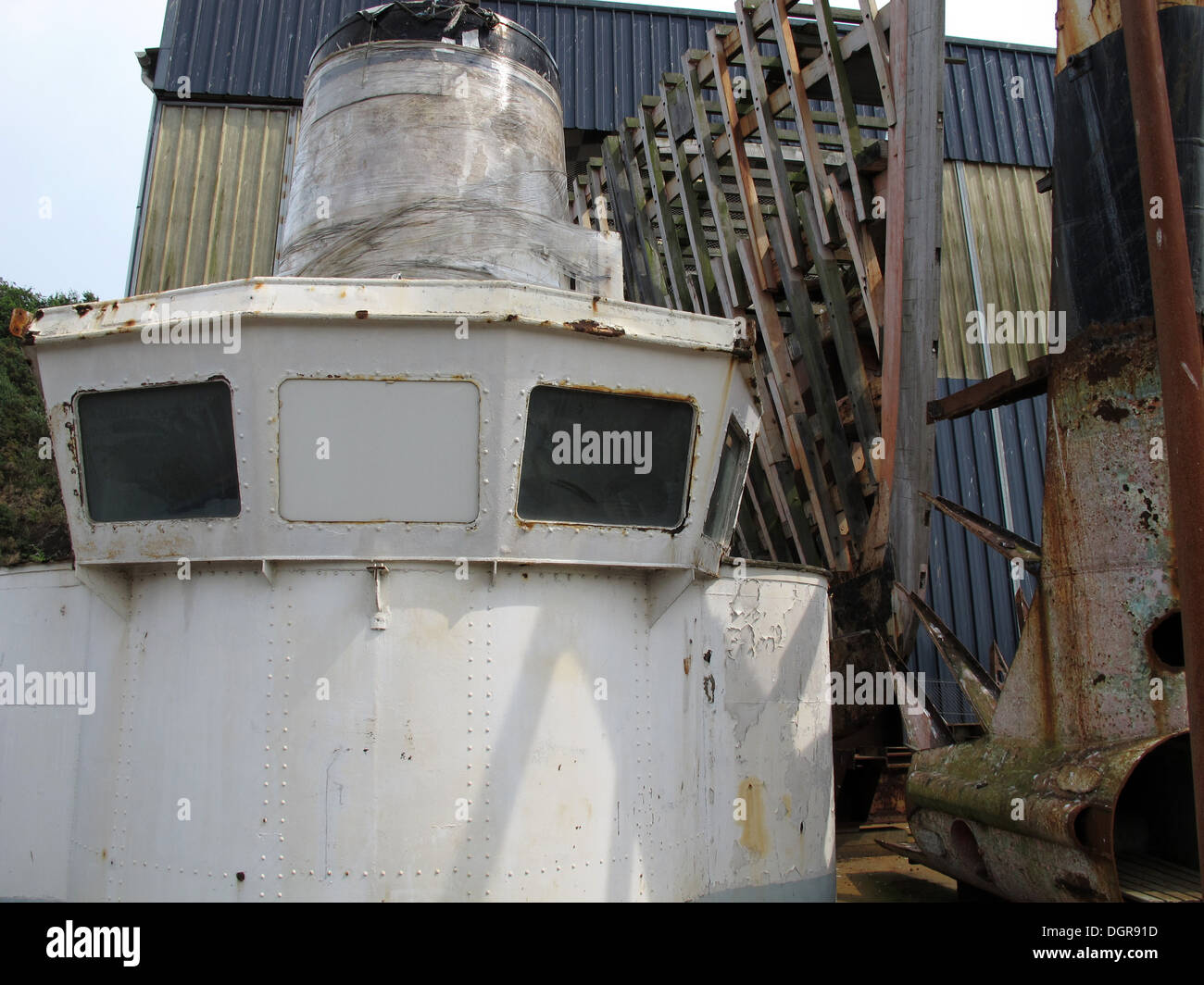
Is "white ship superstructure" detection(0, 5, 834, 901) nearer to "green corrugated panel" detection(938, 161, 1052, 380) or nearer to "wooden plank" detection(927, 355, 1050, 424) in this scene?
"wooden plank" detection(927, 355, 1050, 424)

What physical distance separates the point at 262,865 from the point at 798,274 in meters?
9.14

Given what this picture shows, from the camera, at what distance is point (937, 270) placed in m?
9.79

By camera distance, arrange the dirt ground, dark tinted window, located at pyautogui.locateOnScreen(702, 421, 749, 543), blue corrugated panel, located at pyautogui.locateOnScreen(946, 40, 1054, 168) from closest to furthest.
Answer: dark tinted window, located at pyautogui.locateOnScreen(702, 421, 749, 543)
the dirt ground
blue corrugated panel, located at pyautogui.locateOnScreen(946, 40, 1054, 168)

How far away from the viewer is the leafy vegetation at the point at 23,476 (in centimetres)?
2564

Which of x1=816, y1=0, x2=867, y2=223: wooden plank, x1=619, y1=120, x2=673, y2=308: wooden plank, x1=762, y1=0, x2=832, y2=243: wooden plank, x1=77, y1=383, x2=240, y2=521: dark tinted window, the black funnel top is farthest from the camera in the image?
x1=619, y1=120, x2=673, y2=308: wooden plank

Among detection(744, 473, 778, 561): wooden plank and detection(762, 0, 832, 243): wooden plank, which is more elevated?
detection(762, 0, 832, 243): wooden plank

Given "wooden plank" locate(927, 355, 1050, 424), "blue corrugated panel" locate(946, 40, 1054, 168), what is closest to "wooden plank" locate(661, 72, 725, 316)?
"wooden plank" locate(927, 355, 1050, 424)

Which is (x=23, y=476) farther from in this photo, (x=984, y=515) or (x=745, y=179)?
(x=984, y=515)

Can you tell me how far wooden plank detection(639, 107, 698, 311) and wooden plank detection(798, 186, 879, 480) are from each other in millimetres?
3592

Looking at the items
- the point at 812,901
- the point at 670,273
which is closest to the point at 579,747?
the point at 812,901

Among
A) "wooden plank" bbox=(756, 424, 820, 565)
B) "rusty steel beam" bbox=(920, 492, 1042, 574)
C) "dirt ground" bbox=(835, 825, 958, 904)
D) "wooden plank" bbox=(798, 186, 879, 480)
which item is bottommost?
"dirt ground" bbox=(835, 825, 958, 904)

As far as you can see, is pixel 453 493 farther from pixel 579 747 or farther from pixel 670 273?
pixel 670 273

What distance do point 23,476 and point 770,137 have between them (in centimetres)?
2407

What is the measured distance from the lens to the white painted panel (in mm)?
5227
